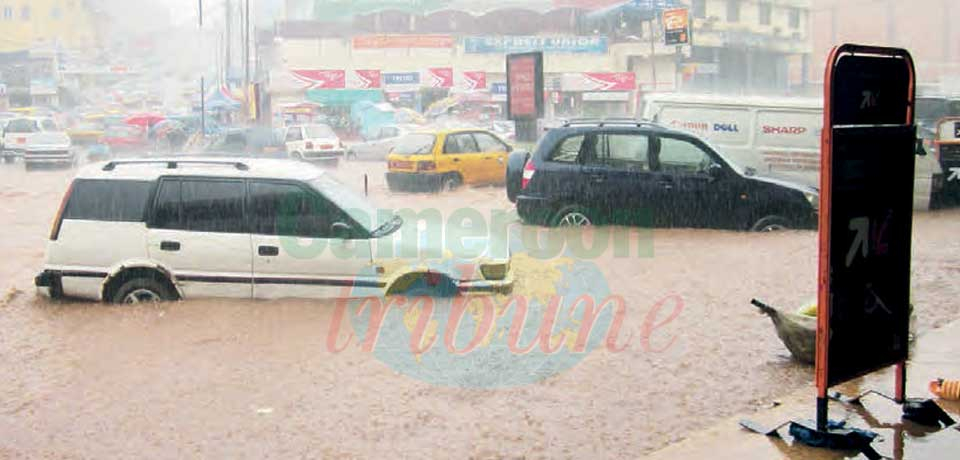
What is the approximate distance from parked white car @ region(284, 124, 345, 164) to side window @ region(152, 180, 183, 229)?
60.9 feet

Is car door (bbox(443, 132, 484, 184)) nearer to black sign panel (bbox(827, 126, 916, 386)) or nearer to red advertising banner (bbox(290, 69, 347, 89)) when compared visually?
black sign panel (bbox(827, 126, 916, 386))

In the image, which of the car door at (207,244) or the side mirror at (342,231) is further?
the car door at (207,244)

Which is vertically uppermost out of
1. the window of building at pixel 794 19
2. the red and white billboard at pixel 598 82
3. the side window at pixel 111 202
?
the window of building at pixel 794 19

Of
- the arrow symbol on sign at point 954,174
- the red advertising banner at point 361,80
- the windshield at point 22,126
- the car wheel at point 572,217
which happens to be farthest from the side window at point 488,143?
the red advertising banner at point 361,80

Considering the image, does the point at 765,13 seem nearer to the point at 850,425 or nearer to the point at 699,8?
the point at 699,8

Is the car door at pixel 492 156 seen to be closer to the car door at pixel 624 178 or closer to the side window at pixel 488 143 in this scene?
the side window at pixel 488 143

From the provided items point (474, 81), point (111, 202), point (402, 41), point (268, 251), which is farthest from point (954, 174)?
point (402, 41)

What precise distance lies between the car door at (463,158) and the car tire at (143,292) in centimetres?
1119

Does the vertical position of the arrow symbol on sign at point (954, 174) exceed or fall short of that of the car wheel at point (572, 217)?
it exceeds it

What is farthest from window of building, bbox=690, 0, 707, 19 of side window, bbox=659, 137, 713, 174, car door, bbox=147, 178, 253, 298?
car door, bbox=147, 178, 253, 298

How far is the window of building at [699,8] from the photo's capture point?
2158 inches

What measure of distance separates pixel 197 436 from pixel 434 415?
1.39 m

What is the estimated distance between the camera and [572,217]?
12727mm

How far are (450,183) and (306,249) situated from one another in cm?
1112
